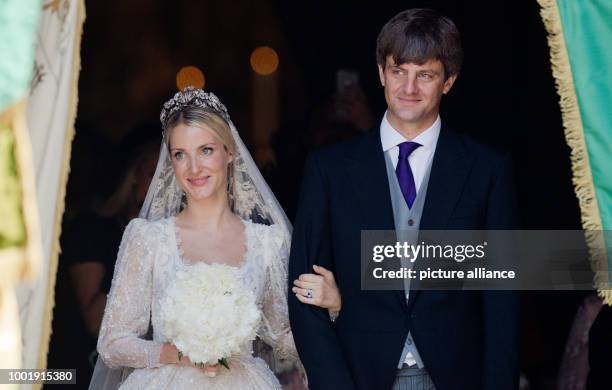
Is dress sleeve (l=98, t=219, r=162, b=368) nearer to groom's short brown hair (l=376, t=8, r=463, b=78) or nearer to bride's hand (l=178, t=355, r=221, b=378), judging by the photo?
bride's hand (l=178, t=355, r=221, b=378)

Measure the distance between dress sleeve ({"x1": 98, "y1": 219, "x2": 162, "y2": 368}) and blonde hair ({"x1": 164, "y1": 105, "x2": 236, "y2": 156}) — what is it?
48 centimetres

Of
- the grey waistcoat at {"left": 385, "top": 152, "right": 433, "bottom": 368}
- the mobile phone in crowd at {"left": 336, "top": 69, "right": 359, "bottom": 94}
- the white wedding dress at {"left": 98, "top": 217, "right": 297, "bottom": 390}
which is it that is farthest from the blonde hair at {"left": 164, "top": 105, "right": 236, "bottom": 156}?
the mobile phone in crowd at {"left": 336, "top": 69, "right": 359, "bottom": 94}

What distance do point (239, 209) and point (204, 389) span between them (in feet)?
2.86

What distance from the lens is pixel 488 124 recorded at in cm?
695

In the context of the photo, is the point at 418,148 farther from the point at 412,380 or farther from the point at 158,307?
the point at 158,307

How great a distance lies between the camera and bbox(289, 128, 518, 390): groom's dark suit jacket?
4.09 m

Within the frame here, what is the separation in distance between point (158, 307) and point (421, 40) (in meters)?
1.51

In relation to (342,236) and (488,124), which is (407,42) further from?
(488,124)

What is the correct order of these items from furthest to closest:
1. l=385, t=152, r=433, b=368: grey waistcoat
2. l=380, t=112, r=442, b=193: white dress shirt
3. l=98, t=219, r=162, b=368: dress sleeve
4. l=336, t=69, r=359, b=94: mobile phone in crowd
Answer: l=336, t=69, r=359, b=94: mobile phone in crowd → l=98, t=219, r=162, b=368: dress sleeve → l=380, t=112, r=442, b=193: white dress shirt → l=385, t=152, r=433, b=368: grey waistcoat

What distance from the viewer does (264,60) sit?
7.64 m

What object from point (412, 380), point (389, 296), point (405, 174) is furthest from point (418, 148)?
point (412, 380)

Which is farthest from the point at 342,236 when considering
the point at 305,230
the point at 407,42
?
the point at 407,42

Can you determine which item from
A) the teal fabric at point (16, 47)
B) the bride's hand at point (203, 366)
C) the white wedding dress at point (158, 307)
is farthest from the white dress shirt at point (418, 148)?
the teal fabric at point (16, 47)

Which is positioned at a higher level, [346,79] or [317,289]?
[346,79]
